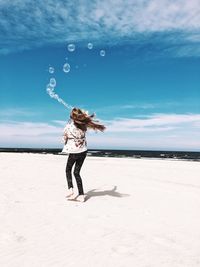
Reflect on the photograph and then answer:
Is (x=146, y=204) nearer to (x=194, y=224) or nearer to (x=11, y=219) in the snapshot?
→ (x=194, y=224)

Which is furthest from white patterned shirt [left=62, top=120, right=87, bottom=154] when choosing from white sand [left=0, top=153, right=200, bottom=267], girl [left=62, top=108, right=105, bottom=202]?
white sand [left=0, top=153, right=200, bottom=267]

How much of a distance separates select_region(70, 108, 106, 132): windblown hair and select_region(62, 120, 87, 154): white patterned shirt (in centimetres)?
12

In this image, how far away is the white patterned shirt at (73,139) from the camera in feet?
30.3

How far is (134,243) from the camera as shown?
559cm

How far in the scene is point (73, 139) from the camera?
9.26 m

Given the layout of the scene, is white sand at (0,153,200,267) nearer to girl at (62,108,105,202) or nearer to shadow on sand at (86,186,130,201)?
shadow on sand at (86,186,130,201)

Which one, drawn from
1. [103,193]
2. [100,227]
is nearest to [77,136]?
[103,193]

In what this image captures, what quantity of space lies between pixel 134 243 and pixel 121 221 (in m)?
1.45

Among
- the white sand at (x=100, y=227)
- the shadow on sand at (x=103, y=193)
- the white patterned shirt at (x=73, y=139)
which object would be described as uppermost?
the white patterned shirt at (x=73, y=139)

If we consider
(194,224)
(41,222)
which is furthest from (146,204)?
(41,222)

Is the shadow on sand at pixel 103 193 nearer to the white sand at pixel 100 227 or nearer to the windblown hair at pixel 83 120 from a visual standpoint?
the white sand at pixel 100 227

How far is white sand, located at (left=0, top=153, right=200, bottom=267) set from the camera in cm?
492

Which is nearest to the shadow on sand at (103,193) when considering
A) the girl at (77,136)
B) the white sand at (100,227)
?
the white sand at (100,227)

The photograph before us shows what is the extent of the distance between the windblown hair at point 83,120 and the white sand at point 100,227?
5.69 feet
